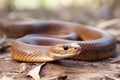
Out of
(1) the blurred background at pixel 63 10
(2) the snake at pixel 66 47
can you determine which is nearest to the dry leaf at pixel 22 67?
(2) the snake at pixel 66 47

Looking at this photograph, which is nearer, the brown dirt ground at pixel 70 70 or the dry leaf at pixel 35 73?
the dry leaf at pixel 35 73

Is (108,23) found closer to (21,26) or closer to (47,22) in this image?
(47,22)

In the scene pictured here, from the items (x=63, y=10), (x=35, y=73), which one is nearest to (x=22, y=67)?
(x=35, y=73)

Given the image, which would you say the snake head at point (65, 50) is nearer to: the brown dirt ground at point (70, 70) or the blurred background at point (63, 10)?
the brown dirt ground at point (70, 70)

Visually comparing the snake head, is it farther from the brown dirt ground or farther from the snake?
the brown dirt ground

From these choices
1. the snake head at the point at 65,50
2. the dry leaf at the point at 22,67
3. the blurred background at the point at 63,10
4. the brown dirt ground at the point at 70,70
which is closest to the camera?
the brown dirt ground at the point at 70,70

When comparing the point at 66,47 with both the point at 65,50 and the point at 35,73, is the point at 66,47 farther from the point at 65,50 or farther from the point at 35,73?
the point at 35,73

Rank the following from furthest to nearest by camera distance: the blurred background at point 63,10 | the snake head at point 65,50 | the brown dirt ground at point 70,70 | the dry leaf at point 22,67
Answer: the blurred background at point 63,10 → the dry leaf at point 22,67 → the snake head at point 65,50 → the brown dirt ground at point 70,70
